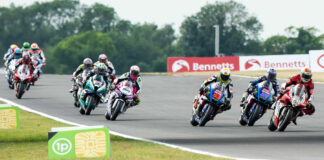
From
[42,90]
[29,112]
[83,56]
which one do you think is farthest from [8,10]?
[29,112]

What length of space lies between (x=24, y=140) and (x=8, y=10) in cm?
12286

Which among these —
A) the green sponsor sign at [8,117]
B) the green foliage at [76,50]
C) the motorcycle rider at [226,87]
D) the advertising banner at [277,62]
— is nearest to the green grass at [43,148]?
the green sponsor sign at [8,117]

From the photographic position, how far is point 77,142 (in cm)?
1188

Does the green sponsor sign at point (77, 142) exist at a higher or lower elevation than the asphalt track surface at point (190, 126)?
higher

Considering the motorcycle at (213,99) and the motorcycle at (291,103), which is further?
the motorcycle at (213,99)

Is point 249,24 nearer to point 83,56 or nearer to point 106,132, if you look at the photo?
point 83,56

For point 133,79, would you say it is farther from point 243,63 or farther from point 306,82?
point 243,63

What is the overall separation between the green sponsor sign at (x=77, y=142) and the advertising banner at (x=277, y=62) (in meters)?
46.2

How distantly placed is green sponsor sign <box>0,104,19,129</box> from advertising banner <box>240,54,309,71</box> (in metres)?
39.9

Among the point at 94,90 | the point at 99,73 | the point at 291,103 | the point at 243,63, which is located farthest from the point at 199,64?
the point at 291,103

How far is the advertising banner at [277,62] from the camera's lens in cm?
5741

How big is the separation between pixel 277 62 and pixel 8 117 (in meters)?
40.6

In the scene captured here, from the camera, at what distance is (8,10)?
136 metres

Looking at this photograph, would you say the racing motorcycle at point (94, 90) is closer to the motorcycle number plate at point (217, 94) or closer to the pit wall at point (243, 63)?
the motorcycle number plate at point (217, 94)
